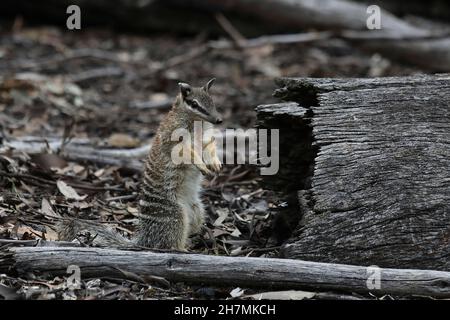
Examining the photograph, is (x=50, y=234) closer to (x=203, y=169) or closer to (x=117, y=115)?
(x=203, y=169)

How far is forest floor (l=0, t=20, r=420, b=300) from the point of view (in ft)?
18.8

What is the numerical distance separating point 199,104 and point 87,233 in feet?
4.88

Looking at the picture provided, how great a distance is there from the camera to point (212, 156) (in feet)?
20.5

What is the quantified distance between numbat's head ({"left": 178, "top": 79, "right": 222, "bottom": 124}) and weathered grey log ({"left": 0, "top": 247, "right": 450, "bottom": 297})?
161 cm

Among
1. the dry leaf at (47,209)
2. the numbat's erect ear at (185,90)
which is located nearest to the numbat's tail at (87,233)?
the dry leaf at (47,209)

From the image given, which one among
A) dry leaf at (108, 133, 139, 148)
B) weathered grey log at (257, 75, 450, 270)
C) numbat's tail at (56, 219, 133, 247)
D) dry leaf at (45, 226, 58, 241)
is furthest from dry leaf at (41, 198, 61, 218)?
dry leaf at (108, 133, 139, 148)

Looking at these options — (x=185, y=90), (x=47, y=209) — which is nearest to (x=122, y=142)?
(x=47, y=209)

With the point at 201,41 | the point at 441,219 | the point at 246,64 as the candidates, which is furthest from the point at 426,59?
the point at 441,219

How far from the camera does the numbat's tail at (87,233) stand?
5203 mm

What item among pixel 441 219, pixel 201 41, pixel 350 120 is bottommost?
pixel 441 219

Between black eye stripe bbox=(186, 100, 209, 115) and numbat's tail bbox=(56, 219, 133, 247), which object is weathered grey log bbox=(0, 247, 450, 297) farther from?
black eye stripe bbox=(186, 100, 209, 115)

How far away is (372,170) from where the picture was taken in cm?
519

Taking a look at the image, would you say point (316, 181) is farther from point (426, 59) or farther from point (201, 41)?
point (201, 41)
